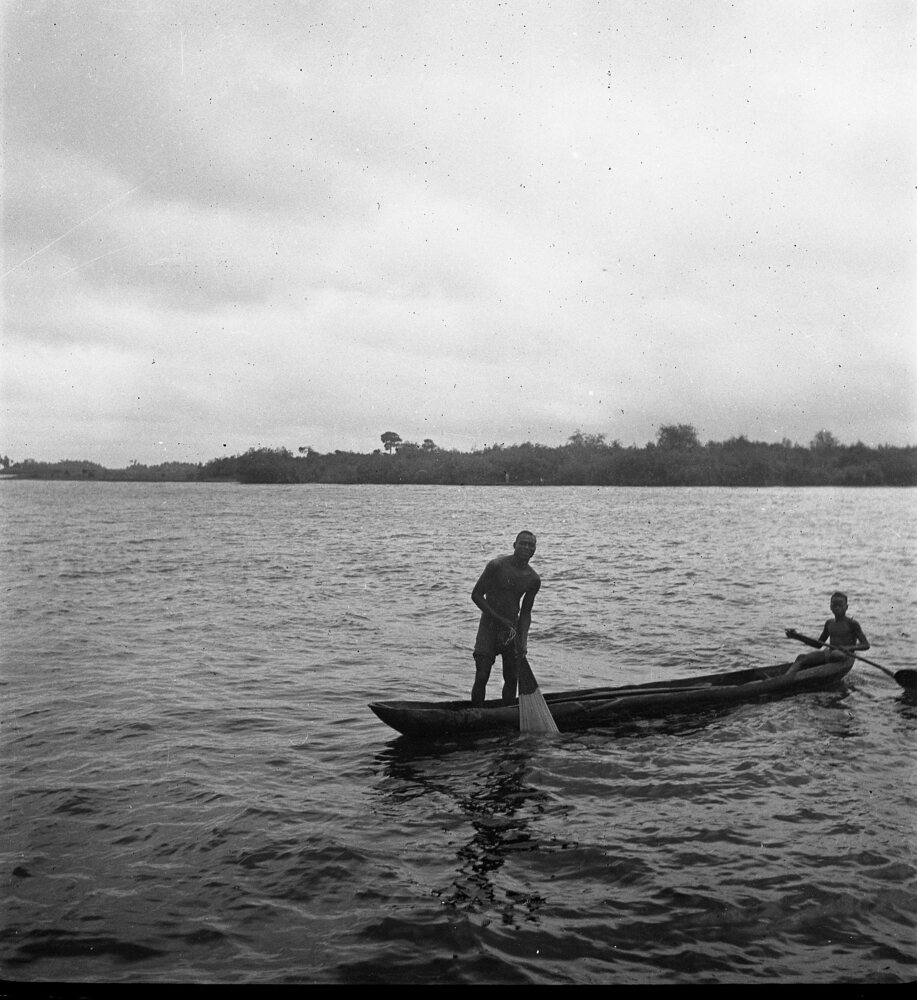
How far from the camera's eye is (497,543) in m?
50.2

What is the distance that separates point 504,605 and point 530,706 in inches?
52.5

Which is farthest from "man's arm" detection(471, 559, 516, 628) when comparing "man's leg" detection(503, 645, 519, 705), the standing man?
"man's leg" detection(503, 645, 519, 705)

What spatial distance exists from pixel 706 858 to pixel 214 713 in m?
7.81

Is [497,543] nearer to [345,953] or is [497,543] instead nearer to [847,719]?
[847,719]

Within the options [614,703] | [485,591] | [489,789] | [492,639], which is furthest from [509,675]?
[489,789]

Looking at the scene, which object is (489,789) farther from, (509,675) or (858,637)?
(858,637)

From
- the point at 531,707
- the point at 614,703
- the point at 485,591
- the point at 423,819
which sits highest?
the point at 485,591

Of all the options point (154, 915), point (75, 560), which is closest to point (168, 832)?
point (154, 915)

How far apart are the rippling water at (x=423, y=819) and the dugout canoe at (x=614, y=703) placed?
26 centimetres

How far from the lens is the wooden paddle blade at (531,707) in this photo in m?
10.0

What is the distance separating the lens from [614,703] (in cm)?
1078

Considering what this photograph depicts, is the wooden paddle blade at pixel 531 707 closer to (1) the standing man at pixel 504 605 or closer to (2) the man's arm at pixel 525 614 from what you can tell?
(2) the man's arm at pixel 525 614

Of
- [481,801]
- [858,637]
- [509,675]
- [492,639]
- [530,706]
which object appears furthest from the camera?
[858,637]
